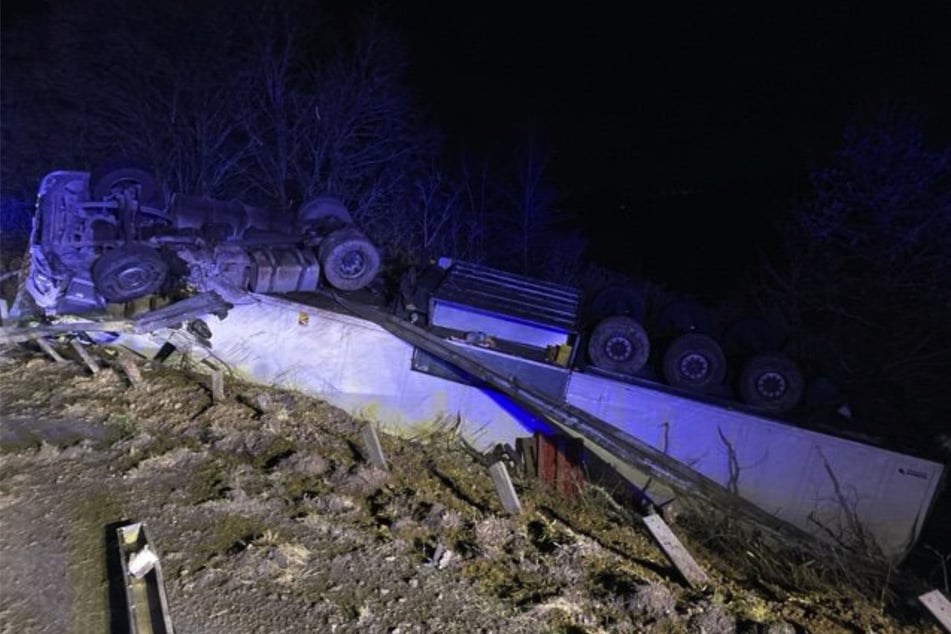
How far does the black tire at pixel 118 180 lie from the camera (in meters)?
7.24

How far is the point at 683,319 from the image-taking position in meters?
9.64

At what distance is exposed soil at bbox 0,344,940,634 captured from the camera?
386cm

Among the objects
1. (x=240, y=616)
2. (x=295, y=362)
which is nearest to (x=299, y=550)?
(x=240, y=616)

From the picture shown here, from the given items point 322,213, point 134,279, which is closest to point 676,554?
point 134,279

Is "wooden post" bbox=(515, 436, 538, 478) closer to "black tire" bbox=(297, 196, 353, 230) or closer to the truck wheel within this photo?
the truck wheel

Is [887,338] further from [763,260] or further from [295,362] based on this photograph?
[295,362]

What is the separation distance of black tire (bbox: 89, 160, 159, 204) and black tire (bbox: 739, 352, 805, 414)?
7753mm

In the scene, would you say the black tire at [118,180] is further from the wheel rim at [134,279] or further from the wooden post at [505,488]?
the wooden post at [505,488]

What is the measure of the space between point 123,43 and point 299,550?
1318 centimetres

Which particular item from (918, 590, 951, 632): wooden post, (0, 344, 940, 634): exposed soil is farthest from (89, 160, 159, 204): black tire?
(918, 590, 951, 632): wooden post

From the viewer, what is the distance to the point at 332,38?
16.6m

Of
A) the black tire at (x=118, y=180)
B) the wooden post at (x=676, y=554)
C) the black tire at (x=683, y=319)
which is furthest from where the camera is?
the black tire at (x=683, y=319)

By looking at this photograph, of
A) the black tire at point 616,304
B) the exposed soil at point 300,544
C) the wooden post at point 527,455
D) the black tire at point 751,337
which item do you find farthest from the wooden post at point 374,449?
the black tire at point 751,337

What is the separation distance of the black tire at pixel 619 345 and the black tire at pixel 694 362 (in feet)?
1.19
